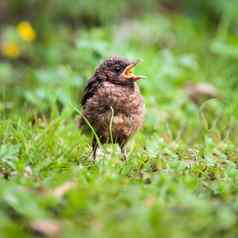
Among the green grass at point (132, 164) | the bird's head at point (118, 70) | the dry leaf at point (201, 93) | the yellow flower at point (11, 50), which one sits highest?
the bird's head at point (118, 70)

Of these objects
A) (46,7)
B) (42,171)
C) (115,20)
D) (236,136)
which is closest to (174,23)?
(115,20)

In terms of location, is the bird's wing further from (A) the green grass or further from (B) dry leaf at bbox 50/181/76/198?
(B) dry leaf at bbox 50/181/76/198

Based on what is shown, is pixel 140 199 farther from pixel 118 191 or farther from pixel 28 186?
pixel 28 186

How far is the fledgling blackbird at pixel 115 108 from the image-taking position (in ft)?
19.0

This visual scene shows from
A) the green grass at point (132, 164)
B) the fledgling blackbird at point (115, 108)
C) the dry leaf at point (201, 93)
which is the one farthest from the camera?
the dry leaf at point (201, 93)

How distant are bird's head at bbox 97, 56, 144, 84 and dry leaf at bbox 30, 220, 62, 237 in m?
2.36

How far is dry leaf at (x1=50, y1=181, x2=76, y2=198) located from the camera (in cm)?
423

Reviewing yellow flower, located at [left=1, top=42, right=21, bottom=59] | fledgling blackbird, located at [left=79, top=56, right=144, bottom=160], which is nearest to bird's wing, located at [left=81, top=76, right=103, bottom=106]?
fledgling blackbird, located at [left=79, top=56, right=144, bottom=160]

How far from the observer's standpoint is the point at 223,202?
15.0ft

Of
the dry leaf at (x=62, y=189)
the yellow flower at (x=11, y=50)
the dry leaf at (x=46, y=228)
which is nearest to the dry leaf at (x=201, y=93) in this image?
the yellow flower at (x=11, y=50)

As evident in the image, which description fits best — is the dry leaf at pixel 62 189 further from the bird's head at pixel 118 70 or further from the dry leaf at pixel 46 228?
the bird's head at pixel 118 70

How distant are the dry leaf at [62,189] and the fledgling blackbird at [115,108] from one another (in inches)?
51.2

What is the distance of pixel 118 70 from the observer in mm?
6117

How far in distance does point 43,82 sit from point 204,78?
6.92 ft
